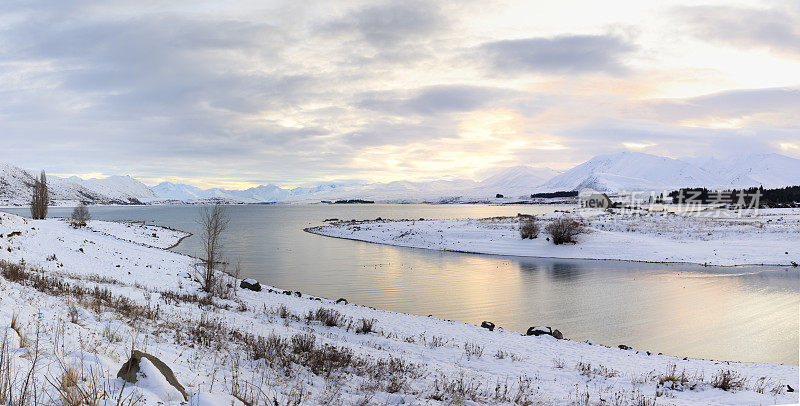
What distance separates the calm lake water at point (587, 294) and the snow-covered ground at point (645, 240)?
369 cm

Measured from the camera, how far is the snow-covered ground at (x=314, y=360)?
245 inches

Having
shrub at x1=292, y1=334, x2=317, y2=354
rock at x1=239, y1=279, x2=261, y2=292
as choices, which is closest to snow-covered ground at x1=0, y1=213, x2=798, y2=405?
shrub at x1=292, y1=334, x2=317, y2=354

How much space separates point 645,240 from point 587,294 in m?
27.2

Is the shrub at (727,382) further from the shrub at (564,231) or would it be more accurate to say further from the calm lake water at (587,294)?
the shrub at (564,231)

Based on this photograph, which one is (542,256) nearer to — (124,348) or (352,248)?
(352,248)

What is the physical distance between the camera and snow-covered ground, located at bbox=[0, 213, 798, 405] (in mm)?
6211

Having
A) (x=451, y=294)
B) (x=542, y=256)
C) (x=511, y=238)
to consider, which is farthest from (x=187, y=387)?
(x=511, y=238)

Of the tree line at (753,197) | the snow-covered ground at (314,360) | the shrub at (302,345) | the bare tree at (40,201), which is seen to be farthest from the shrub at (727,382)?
the tree line at (753,197)

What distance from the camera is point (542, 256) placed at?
155ft

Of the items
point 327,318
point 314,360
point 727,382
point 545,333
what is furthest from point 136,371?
point 545,333

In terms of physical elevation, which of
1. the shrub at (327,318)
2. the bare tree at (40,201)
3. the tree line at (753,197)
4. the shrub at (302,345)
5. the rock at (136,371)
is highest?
the tree line at (753,197)

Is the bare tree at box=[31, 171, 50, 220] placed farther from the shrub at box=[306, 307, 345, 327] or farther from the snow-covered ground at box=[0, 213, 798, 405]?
the shrub at box=[306, 307, 345, 327]

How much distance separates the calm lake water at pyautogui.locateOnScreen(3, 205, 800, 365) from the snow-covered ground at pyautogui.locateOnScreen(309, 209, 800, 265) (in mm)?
3688

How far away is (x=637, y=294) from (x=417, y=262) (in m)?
20.9
